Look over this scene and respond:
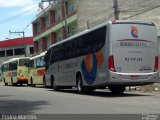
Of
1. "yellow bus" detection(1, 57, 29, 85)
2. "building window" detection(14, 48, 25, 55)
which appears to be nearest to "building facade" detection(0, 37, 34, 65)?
"building window" detection(14, 48, 25, 55)

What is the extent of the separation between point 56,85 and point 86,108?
48.9ft

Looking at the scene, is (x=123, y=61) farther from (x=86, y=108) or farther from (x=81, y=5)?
(x=81, y=5)

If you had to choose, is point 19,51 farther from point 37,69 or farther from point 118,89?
point 118,89

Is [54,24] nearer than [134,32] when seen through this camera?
No

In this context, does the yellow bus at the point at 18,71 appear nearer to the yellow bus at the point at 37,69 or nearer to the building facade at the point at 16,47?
the yellow bus at the point at 37,69

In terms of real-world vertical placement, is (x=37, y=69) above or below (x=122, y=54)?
above

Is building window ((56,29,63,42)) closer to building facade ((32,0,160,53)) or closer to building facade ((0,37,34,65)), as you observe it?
building facade ((32,0,160,53))

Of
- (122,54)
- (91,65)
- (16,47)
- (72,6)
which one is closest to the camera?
(122,54)

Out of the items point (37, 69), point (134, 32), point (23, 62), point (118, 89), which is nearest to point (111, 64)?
point (134, 32)

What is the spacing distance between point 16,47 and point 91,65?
274ft

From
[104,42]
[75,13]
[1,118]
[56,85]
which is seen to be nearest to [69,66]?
[56,85]

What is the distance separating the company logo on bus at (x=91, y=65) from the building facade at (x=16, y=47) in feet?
253

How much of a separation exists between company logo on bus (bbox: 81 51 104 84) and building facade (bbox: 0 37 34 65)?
77.0m

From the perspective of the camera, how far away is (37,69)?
4003cm
